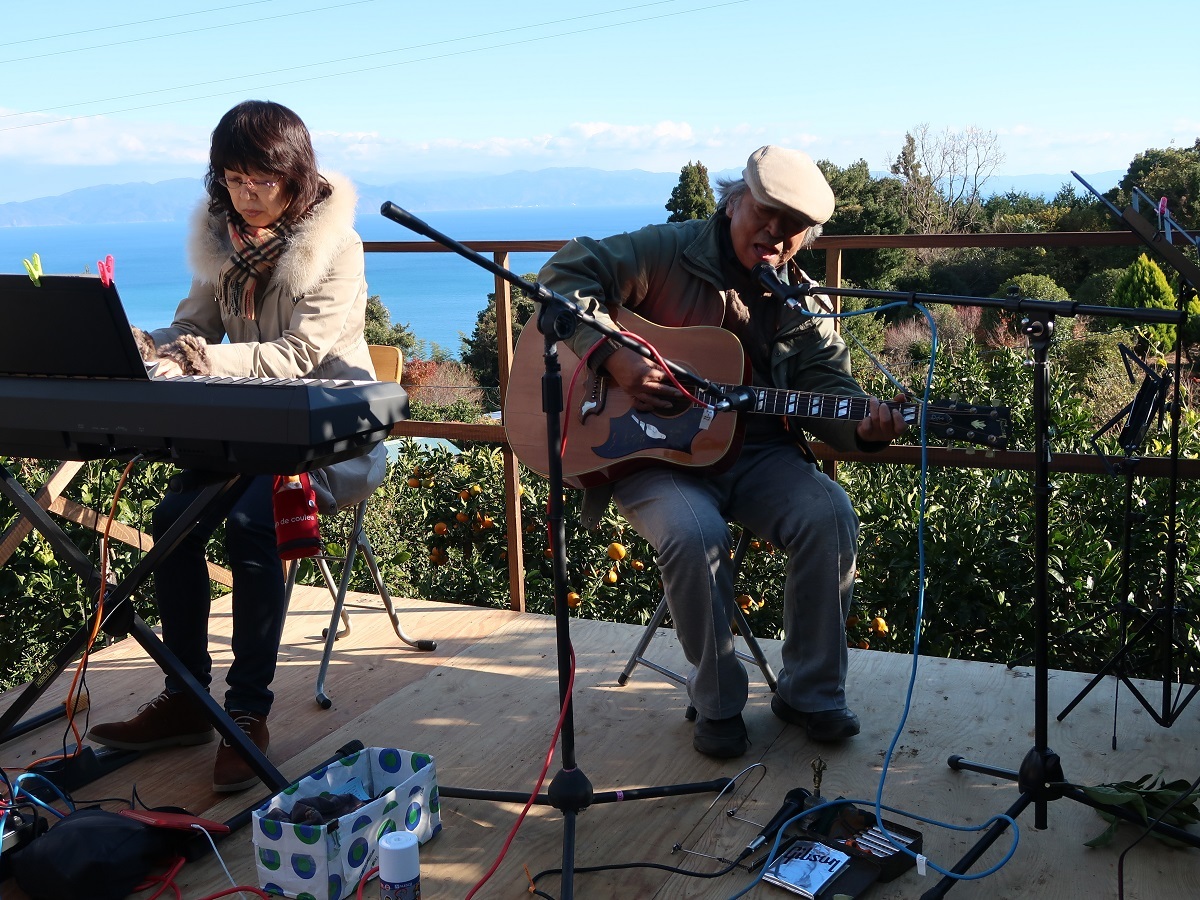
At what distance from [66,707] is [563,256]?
5.48 feet

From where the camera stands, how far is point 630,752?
2396mm

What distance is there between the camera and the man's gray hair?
252 centimetres

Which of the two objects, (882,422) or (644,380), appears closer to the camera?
(882,422)

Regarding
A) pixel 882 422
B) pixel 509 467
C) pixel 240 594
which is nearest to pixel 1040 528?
pixel 882 422

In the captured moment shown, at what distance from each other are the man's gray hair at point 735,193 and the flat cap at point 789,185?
79 millimetres

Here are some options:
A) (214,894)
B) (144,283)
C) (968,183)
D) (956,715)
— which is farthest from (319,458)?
(144,283)

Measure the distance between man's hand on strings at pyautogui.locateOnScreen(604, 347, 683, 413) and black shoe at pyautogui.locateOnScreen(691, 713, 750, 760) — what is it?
0.72 meters

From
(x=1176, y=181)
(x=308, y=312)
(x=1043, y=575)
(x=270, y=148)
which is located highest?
(x=1176, y=181)

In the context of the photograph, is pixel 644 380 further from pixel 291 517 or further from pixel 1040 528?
pixel 1040 528

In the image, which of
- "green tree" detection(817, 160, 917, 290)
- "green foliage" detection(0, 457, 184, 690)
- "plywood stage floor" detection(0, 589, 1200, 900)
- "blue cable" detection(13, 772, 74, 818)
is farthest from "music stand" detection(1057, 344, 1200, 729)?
"green tree" detection(817, 160, 917, 290)

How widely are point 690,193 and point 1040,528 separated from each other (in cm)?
1952

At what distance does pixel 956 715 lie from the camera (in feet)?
8.31

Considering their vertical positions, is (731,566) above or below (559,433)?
below

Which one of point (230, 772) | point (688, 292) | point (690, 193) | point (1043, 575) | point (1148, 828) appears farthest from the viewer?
point (690, 193)
